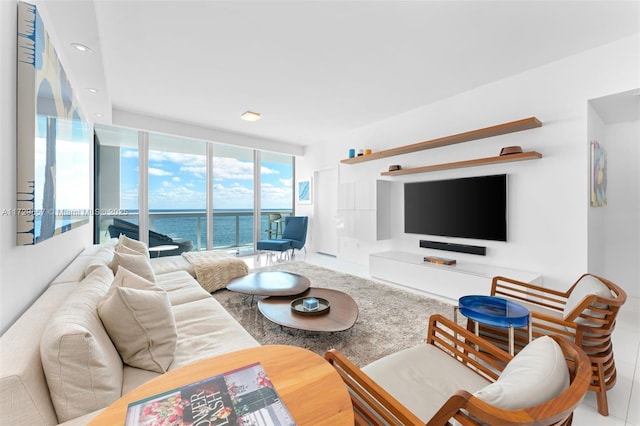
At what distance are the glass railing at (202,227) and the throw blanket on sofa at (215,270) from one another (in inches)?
71.9

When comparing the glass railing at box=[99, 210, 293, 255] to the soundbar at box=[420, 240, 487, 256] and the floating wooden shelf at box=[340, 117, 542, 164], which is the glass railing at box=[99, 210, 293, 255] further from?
the soundbar at box=[420, 240, 487, 256]

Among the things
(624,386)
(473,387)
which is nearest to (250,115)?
(473,387)

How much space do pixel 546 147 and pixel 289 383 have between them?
3617 millimetres

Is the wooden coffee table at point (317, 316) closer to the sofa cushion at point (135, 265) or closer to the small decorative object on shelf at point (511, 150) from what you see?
the sofa cushion at point (135, 265)

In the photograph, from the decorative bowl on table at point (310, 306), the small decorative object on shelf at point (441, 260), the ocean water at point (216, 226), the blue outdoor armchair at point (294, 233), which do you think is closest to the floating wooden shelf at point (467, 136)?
the small decorative object on shelf at point (441, 260)

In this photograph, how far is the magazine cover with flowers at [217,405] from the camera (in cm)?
73

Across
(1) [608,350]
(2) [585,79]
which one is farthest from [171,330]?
(2) [585,79]

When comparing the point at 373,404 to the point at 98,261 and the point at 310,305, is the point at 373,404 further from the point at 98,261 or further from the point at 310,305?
the point at 98,261

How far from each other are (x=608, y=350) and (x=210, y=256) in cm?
401

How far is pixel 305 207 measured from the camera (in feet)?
22.2

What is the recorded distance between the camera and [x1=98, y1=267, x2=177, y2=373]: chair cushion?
1241 millimetres

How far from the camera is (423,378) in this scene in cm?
122

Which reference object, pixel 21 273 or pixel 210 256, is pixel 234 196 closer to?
→ pixel 210 256

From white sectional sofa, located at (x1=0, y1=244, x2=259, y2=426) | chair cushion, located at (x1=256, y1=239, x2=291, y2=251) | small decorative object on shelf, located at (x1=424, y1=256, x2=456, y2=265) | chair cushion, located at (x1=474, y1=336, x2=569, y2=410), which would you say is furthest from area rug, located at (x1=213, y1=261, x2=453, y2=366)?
chair cushion, located at (x1=256, y1=239, x2=291, y2=251)
